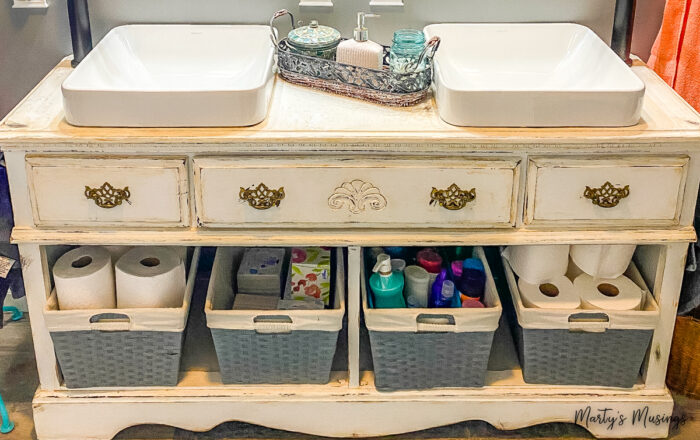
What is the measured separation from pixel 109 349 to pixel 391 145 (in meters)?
0.82

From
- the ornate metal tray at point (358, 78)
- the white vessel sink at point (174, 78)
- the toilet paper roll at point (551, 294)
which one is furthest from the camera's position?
the toilet paper roll at point (551, 294)

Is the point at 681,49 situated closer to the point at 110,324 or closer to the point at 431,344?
the point at 431,344

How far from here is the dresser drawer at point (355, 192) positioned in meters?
1.83

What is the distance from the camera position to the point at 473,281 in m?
2.12

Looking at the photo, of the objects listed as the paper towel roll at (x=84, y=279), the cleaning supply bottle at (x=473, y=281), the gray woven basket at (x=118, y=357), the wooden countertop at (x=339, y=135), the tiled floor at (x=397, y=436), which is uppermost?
the wooden countertop at (x=339, y=135)

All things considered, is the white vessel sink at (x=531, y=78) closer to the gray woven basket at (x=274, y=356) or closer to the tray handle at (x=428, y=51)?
the tray handle at (x=428, y=51)

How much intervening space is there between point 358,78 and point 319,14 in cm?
34

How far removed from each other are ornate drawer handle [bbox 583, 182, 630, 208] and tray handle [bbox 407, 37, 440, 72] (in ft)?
1.51

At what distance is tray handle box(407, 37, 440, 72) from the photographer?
196 cm

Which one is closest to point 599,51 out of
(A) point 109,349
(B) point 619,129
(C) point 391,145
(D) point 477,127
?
(B) point 619,129

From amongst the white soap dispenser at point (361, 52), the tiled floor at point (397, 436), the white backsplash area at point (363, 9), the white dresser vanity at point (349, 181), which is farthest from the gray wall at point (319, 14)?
the tiled floor at point (397, 436)

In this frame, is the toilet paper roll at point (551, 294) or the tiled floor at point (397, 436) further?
the tiled floor at point (397, 436)

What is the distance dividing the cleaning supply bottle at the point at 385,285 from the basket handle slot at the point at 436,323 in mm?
88

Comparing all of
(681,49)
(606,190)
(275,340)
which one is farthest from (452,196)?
(681,49)
